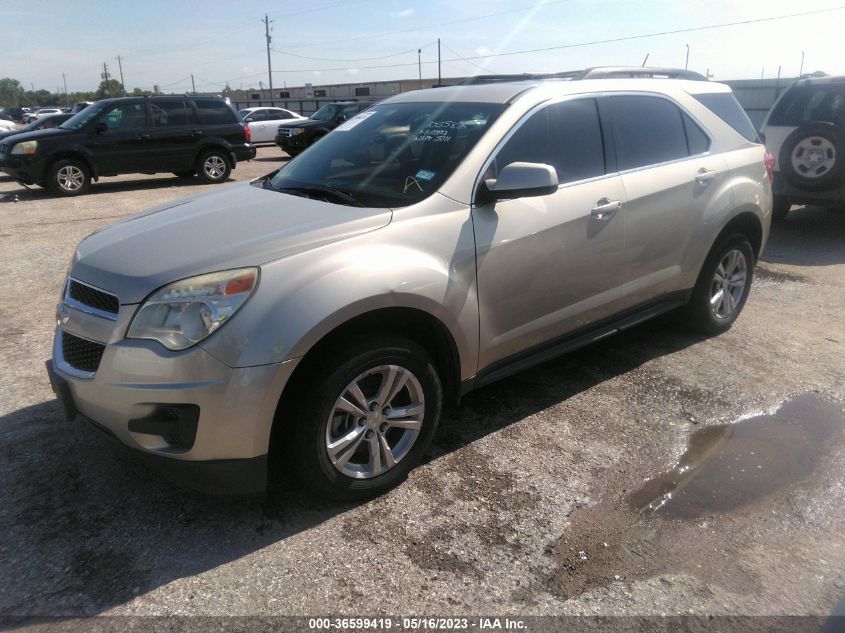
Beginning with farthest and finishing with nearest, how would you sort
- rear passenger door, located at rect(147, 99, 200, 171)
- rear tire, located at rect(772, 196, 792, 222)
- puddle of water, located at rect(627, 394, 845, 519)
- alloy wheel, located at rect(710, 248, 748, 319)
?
rear passenger door, located at rect(147, 99, 200, 171) < rear tire, located at rect(772, 196, 792, 222) < alloy wheel, located at rect(710, 248, 748, 319) < puddle of water, located at rect(627, 394, 845, 519)

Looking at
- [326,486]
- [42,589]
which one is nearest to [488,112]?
[326,486]

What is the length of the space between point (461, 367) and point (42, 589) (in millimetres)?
1923

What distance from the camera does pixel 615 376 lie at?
4.27 metres

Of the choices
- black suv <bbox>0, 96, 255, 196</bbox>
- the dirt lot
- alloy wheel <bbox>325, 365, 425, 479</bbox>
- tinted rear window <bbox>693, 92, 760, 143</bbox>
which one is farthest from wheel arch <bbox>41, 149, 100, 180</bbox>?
alloy wheel <bbox>325, 365, 425, 479</bbox>

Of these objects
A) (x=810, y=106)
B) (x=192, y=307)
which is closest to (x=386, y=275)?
(x=192, y=307)

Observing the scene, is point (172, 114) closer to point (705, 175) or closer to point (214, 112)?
point (214, 112)

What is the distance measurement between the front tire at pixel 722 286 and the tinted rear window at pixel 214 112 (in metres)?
11.5

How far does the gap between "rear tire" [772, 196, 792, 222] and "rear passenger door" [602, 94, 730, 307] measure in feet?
15.3

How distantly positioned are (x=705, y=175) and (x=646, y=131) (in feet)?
1.91

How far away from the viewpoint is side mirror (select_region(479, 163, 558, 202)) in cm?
306

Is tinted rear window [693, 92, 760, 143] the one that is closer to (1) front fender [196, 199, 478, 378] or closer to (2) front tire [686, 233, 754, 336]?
(2) front tire [686, 233, 754, 336]

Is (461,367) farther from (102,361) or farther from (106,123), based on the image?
(106,123)

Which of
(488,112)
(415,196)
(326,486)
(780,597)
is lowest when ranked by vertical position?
(780,597)

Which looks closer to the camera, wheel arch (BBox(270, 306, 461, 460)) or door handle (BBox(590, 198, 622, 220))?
wheel arch (BBox(270, 306, 461, 460))
